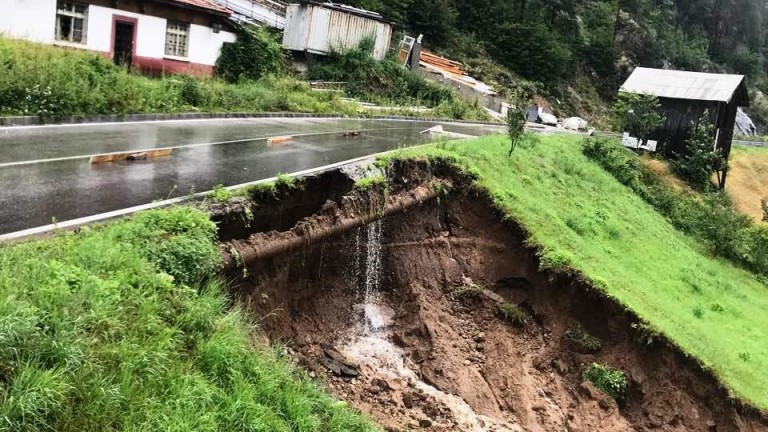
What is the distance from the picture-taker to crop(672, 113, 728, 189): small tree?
29.7 metres

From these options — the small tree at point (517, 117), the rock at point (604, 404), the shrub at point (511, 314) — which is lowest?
the rock at point (604, 404)

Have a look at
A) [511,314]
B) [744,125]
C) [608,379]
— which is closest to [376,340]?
[511,314]

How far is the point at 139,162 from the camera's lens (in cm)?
1134

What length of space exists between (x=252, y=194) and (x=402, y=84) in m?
27.4

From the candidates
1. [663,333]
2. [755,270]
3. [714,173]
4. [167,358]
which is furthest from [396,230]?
[714,173]

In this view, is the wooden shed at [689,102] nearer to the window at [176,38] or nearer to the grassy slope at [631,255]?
the grassy slope at [631,255]

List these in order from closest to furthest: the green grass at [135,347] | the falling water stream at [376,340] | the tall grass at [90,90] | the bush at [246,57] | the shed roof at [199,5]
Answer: the green grass at [135,347] → the falling water stream at [376,340] → the tall grass at [90,90] → the shed roof at [199,5] → the bush at [246,57]

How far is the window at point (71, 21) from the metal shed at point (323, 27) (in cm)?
1339

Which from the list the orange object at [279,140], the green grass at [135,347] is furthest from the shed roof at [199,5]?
the green grass at [135,347]

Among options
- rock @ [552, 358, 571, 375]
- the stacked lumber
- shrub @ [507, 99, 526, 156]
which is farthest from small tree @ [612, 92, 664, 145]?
rock @ [552, 358, 571, 375]

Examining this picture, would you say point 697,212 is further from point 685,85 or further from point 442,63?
point 442,63

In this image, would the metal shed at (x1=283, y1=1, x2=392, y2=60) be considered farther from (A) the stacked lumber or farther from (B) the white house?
(A) the stacked lumber

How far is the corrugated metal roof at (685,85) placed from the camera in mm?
31625

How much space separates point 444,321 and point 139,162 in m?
6.46
